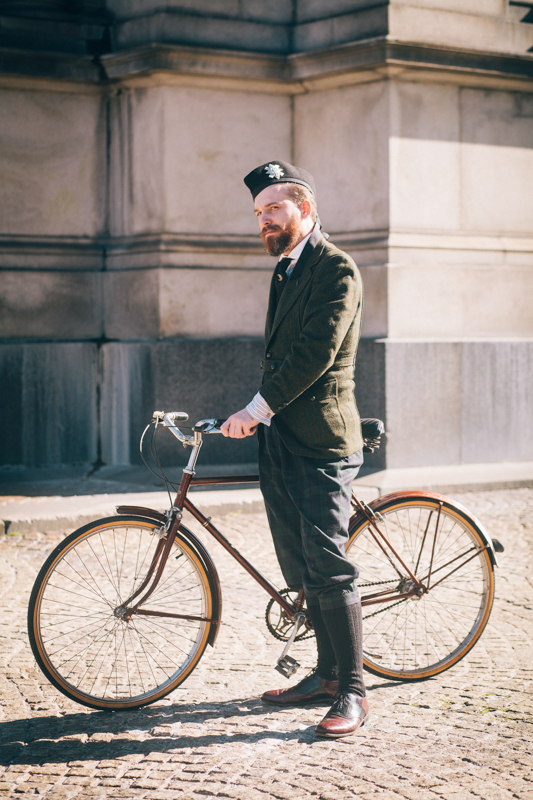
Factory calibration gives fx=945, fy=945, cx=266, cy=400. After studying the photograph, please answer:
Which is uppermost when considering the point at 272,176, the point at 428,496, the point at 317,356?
the point at 272,176

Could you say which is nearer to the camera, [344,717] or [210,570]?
[344,717]

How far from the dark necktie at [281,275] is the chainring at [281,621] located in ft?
3.86

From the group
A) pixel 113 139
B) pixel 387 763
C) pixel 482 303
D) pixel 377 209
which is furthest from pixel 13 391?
pixel 387 763

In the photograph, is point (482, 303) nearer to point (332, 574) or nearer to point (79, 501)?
point (79, 501)

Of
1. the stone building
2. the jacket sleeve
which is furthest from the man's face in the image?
the stone building

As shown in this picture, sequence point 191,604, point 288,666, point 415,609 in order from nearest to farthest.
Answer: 1. point 288,666
2. point 191,604
3. point 415,609

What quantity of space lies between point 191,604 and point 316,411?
1.06 metres

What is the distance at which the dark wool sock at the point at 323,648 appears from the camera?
3.58 meters

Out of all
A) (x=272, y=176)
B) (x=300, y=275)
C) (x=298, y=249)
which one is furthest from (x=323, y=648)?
(x=272, y=176)

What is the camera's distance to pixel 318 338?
340 cm

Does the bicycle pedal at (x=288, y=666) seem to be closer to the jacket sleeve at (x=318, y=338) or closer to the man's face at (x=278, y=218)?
the jacket sleeve at (x=318, y=338)

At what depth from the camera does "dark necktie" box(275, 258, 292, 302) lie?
364 centimetres

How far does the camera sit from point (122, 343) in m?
8.46

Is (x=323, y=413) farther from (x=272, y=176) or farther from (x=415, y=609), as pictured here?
(x=415, y=609)
